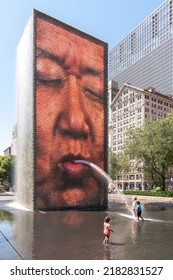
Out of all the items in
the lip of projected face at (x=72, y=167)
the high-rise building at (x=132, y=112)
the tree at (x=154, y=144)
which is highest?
the high-rise building at (x=132, y=112)

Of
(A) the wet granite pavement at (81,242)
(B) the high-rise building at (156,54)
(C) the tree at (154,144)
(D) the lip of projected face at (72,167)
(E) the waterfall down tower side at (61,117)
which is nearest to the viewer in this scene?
(A) the wet granite pavement at (81,242)

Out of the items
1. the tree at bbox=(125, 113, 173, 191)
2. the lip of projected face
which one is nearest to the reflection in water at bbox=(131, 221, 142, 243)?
the lip of projected face

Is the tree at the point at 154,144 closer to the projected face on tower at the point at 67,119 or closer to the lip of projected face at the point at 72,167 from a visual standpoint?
the projected face on tower at the point at 67,119

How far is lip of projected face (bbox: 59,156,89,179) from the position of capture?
31438 mm

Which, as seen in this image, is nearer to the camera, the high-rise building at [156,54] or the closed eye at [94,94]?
the closed eye at [94,94]

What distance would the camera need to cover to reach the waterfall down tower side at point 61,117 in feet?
99.9

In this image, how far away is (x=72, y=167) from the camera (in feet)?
105

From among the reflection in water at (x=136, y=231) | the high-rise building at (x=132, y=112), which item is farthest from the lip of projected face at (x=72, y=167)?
the high-rise building at (x=132, y=112)

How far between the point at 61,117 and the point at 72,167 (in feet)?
17.2

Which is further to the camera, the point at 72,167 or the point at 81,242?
the point at 72,167

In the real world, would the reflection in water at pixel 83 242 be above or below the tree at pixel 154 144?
below

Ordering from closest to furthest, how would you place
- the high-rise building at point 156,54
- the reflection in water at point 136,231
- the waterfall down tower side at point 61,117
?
the reflection in water at point 136,231
the waterfall down tower side at point 61,117
the high-rise building at point 156,54

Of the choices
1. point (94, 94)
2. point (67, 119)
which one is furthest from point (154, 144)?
point (67, 119)

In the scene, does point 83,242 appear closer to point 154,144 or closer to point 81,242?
point 81,242
